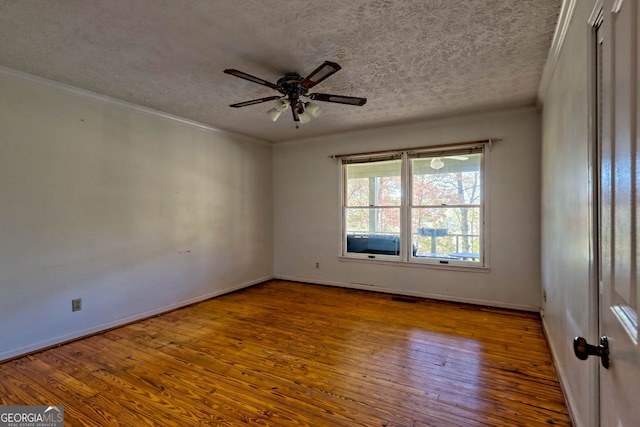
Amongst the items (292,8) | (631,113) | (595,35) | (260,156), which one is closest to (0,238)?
(292,8)

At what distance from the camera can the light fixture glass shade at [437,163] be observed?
14.4ft

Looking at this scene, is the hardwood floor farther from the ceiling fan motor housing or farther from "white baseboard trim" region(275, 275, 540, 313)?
the ceiling fan motor housing

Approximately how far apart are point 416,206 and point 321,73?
287cm

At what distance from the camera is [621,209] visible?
2.38 feet

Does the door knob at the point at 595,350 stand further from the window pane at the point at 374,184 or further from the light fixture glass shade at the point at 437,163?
the window pane at the point at 374,184

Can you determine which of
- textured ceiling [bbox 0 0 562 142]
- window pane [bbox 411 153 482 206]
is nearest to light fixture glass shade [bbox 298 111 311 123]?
textured ceiling [bbox 0 0 562 142]

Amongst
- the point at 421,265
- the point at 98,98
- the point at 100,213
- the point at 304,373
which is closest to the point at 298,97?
the point at 98,98

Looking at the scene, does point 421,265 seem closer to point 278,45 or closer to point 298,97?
point 298,97

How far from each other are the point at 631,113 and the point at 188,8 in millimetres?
2226

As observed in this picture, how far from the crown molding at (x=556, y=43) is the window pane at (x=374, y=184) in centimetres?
201

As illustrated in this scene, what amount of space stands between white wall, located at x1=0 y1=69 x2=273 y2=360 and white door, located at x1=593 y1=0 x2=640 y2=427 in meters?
3.92

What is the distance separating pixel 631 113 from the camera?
26.5 inches

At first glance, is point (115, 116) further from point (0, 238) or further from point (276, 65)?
point (276, 65)

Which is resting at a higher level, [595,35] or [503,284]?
[595,35]
